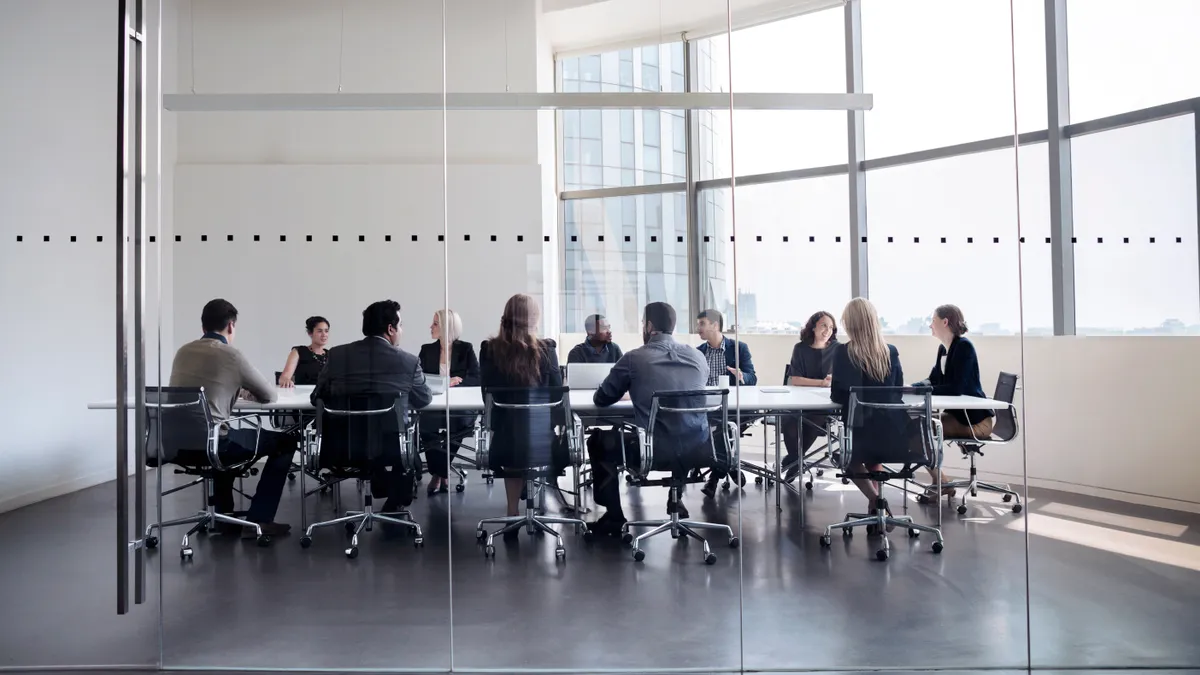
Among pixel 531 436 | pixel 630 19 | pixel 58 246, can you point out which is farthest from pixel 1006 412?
pixel 58 246

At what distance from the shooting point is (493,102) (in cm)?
302

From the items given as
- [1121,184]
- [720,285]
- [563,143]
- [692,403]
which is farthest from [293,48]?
[1121,184]

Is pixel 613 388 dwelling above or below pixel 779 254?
below

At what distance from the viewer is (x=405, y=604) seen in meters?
2.88

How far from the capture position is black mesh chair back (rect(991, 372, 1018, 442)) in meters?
2.92

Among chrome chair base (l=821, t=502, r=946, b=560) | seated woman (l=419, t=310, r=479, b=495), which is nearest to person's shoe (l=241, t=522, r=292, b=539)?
seated woman (l=419, t=310, r=479, b=495)

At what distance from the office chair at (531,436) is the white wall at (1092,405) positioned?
0.88 feet

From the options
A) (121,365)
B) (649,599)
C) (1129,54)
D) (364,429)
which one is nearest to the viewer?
(121,365)

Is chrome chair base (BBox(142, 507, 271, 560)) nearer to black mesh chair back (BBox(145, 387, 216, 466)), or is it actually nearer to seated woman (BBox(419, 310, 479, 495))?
black mesh chair back (BBox(145, 387, 216, 466))

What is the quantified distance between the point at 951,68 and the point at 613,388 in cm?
201

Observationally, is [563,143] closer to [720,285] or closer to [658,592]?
[720,285]

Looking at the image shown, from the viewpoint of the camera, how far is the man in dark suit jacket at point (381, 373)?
2.93 metres

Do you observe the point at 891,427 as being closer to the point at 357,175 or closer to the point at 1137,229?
the point at 1137,229

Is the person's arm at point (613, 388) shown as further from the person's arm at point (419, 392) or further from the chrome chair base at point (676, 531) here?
the person's arm at point (419, 392)
